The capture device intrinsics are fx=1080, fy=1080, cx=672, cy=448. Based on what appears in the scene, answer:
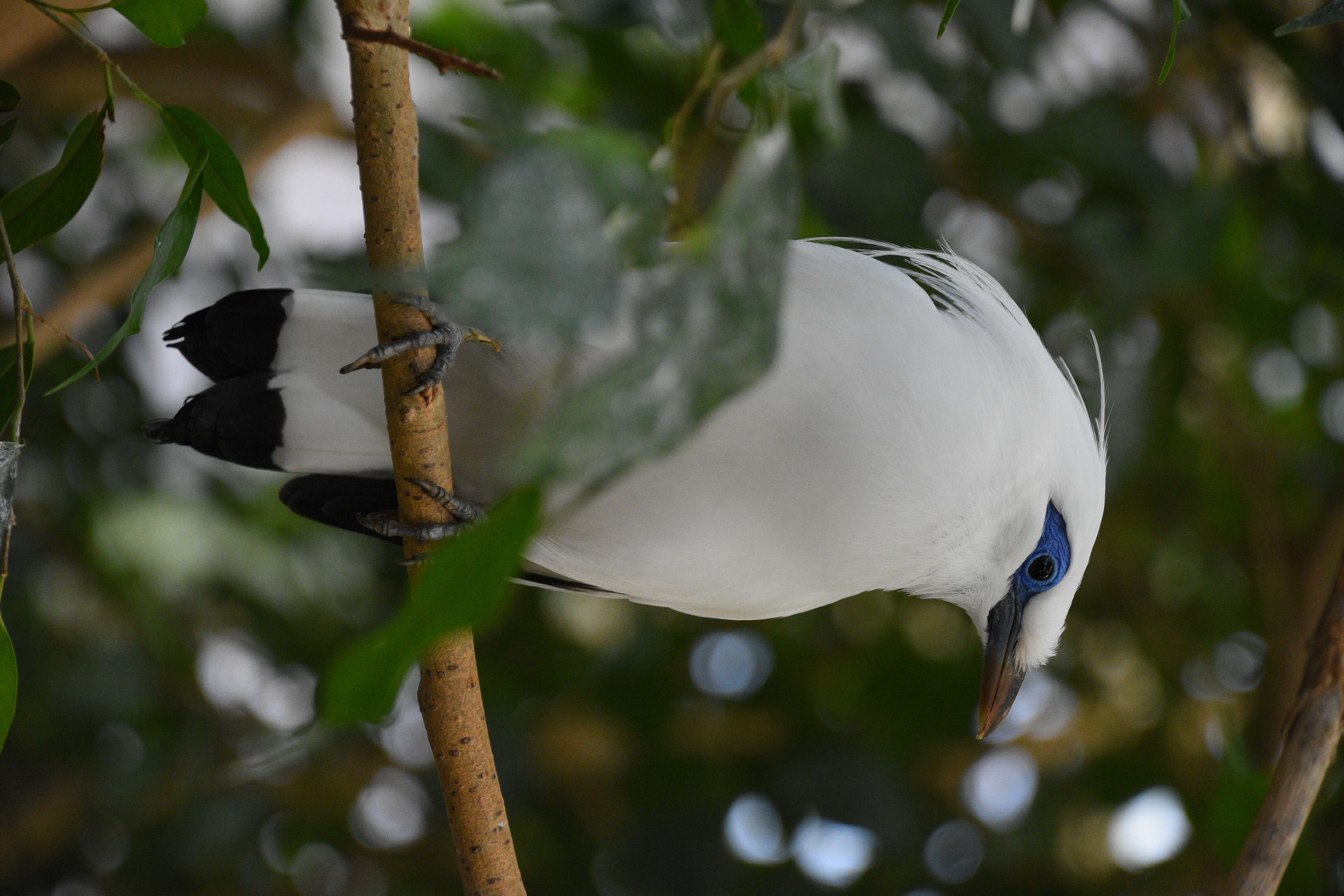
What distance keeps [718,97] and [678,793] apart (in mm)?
1282

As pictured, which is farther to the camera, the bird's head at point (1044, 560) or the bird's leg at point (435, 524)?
the bird's head at point (1044, 560)

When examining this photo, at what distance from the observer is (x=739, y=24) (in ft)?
2.43

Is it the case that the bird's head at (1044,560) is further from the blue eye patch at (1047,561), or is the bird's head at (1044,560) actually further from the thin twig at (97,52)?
the thin twig at (97,52)

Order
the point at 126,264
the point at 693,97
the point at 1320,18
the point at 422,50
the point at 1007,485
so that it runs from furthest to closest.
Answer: the point at 126,264 < the point at 1007,485 < the point at 693,97 < the point at 1320,18 < the point at 422,50

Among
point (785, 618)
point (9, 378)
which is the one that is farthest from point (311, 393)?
point (785, 618)

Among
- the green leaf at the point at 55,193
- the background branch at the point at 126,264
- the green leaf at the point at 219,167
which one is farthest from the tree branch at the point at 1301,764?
the background branch at the point at 126,264

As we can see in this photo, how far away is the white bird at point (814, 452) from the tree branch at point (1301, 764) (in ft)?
0.71

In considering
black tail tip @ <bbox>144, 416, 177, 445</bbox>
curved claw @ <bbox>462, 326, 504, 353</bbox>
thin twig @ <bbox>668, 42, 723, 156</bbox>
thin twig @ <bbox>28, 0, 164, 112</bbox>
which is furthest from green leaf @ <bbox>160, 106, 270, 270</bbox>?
black tail tip @ <bbox>144, 416, 177, 445</bbox>

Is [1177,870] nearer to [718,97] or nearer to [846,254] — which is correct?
[846,254]

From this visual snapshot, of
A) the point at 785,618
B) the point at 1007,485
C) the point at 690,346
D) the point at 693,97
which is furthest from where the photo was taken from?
the point at 785,618

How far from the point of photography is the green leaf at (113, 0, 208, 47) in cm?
58

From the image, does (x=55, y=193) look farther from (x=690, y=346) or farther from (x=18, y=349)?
(x=690, y=346)

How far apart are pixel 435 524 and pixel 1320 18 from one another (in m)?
0.57

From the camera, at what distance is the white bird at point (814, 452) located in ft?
2.52
